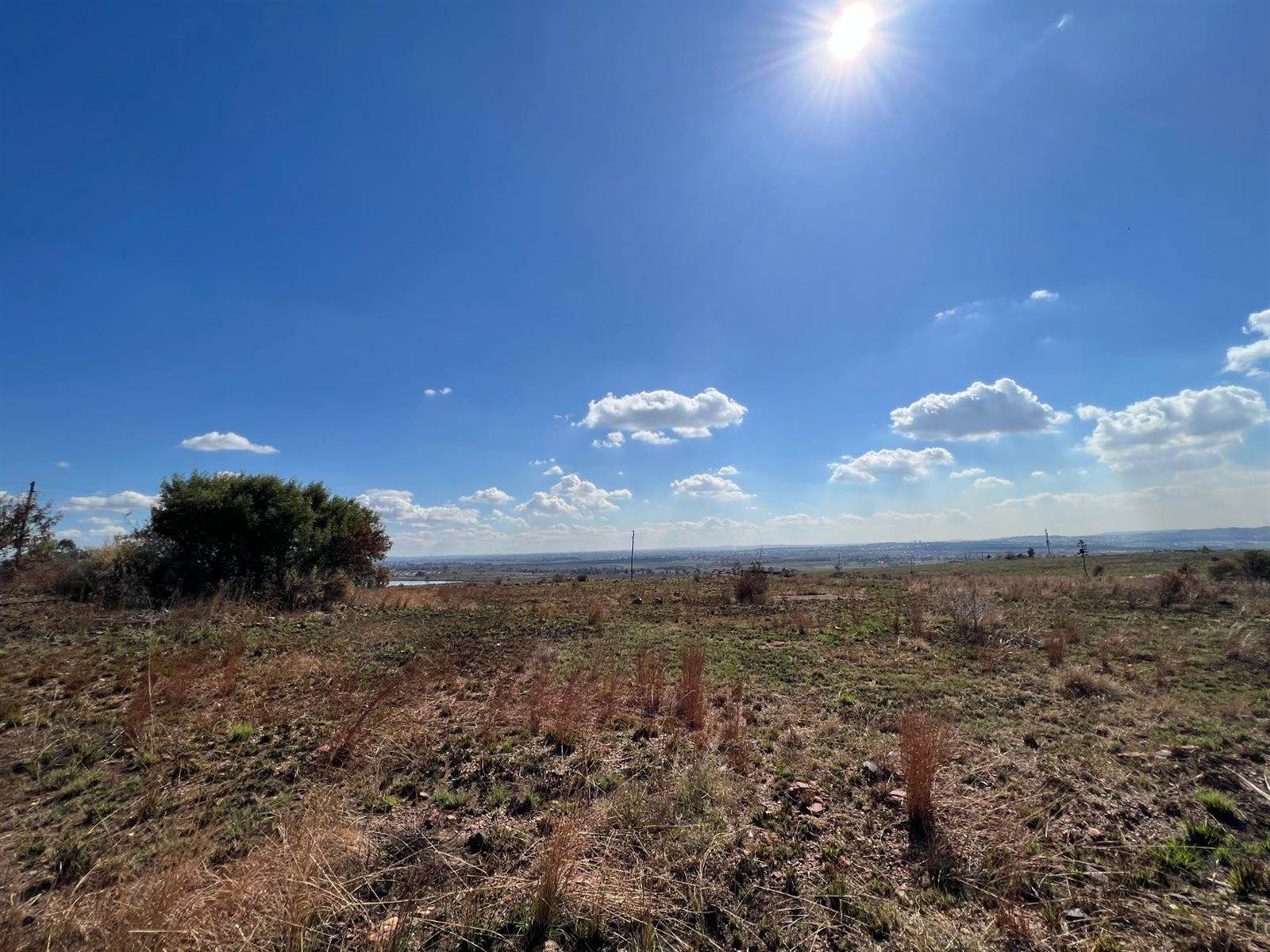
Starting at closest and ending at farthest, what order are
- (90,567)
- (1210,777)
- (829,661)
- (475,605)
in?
(1210,777) → (829,661) → (90,567) → (475,605)

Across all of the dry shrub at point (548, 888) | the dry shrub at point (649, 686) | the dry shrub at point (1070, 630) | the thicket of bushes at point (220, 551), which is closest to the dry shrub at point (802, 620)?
the dry shrub at point (1070, 630)

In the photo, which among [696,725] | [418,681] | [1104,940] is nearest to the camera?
[1104,940]

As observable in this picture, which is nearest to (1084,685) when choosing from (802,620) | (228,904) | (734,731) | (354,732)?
(734,731)

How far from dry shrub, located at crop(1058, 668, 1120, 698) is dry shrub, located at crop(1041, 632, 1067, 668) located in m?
1.43

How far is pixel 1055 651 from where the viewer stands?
9719 mm

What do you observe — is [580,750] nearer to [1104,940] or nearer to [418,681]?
[418,681]

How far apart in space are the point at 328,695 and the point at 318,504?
15.2 metres

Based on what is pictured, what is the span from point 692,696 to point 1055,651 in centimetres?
830

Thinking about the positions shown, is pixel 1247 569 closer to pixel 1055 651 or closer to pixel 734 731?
pixel 1055 651

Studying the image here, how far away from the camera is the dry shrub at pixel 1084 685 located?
24.5 ft

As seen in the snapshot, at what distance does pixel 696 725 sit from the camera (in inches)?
239

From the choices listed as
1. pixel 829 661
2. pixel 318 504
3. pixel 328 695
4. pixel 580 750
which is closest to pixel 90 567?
pixel 318 504

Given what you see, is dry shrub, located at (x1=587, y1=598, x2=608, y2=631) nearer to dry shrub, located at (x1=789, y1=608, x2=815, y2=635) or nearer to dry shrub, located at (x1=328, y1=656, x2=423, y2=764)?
dry shrub, located at (x1=789, y1=608, x2=815, y2=635)

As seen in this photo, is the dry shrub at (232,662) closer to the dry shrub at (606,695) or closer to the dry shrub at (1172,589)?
the dry shrub at (606,695)
